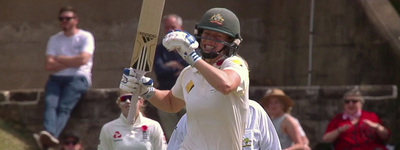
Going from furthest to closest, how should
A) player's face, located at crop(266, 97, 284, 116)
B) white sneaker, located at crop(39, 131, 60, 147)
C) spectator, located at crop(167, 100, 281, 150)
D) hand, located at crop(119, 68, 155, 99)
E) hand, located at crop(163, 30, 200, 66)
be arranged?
white sneaker, located at crop(39, 131, 60, 147), player's face, located at crop(266, 97, 284, 116), spectator, located at crop(167, 100, 281, 150), hand, located at crop(119, 68, 155, 99), hand, located at crop(163, 30, 200, 66)

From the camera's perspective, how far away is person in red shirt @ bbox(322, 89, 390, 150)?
Result: 37.9 ft

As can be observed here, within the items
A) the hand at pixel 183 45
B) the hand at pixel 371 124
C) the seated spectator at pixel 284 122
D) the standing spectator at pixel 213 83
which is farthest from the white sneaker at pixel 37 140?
the hand at pixel 183 45

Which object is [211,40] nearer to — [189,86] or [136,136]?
[189,86]

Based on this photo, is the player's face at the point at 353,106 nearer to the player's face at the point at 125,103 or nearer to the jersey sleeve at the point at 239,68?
the player's face at the point at 125,103

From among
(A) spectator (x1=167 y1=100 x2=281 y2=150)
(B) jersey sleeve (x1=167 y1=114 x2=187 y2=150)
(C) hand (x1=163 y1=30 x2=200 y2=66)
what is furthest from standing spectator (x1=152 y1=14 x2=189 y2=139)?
(C) hand (x1=163 y1=30 x2=200 y2=66)

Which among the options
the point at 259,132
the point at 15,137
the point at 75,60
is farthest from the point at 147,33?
the point at 15,137

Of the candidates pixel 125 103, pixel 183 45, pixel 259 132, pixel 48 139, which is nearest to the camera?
pixel 183 45

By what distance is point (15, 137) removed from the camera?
12.7 m

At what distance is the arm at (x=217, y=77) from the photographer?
6.64m

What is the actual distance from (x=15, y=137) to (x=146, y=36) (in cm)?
564

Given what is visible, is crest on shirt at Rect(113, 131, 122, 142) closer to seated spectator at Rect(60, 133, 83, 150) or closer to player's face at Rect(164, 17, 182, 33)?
seated spectator at Rect(60, 133, 83, 150)

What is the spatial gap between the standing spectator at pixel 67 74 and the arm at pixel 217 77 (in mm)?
5757

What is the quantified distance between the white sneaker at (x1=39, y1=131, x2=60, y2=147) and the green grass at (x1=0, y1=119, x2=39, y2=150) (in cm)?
47

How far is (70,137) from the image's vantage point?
11.5m
